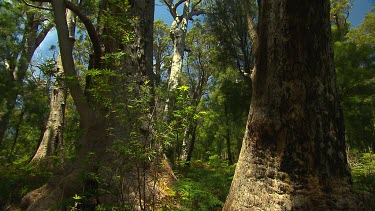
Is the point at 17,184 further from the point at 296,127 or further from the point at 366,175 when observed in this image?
the point at 366,175

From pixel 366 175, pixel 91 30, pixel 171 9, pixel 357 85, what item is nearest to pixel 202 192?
pixel 91 30

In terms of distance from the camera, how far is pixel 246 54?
12430 mm

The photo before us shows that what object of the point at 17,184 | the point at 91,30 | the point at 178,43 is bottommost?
the point at 17,184

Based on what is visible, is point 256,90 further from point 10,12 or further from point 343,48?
point 10,12

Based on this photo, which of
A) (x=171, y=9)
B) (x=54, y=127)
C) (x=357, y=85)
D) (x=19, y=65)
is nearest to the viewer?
(x=54, y=127)

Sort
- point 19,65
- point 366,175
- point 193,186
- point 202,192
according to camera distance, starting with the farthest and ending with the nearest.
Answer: point 19,65
point 366,175
point 193,186
point 202,192

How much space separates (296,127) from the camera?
2541 mm

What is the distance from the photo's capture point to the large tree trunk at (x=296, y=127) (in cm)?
245

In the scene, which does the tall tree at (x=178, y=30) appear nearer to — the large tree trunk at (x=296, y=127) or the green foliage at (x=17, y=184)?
the green foliage at (x=17, y=184)

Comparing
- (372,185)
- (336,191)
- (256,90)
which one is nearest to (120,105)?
(256,90)

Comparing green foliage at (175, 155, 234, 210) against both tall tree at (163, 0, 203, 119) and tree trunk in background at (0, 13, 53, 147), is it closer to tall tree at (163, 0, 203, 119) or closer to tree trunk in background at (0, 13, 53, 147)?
tall tree at (163, 0, 203, 119)

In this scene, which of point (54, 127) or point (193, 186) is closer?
point (193, 186)

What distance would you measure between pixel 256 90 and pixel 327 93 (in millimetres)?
631

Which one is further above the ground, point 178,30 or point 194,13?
point 194,13
